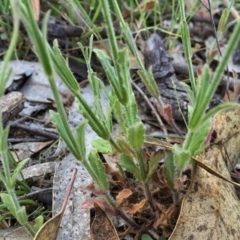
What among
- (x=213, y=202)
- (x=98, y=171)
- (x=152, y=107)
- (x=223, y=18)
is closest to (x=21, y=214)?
(x=98, y=171)

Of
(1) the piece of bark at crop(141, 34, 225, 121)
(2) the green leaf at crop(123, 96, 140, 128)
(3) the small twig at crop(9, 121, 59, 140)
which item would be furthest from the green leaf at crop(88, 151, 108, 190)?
(1) the piece of bark at crop(141, 34, 225, 121)

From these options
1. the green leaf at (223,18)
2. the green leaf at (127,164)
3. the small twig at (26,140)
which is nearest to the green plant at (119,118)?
the green leaf at (127,164)

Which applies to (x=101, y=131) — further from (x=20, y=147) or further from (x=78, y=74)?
(x=78, y=74)

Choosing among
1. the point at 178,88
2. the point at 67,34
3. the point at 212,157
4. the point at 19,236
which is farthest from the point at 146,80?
the point at 67,34

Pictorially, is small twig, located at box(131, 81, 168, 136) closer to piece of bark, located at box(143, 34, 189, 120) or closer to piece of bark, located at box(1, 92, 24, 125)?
piece of bark, located at box(143, 34, 189, 120)

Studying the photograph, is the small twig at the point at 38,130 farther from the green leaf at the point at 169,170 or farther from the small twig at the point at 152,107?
the green leaf at the point at 169,170

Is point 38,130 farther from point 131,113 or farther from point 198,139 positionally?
point 198,139
